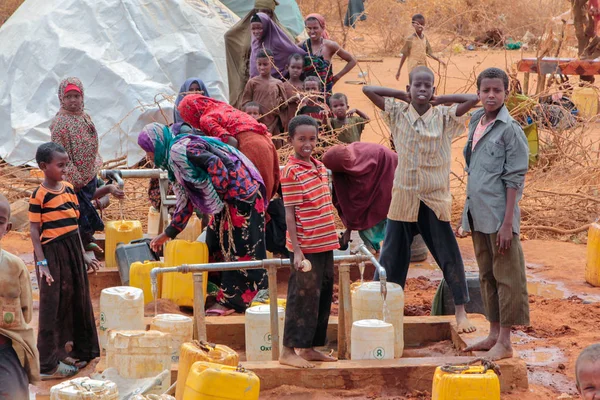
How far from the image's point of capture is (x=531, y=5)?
74.0ft

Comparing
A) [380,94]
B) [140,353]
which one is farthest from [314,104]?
[140,353]

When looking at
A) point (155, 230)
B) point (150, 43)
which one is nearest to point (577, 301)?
point (155, 230)

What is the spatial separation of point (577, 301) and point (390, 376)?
2.37 meters

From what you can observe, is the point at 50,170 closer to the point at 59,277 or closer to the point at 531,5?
the point at 59,277

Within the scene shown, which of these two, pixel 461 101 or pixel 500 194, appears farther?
pixel 461 101

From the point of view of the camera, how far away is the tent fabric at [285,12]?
49.5 feet

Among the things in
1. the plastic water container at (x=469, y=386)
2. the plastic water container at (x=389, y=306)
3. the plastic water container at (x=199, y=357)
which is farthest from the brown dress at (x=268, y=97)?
the plastic water container at (x=469, y=386)

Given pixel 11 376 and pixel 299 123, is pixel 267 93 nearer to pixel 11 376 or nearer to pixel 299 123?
pixel 299 123

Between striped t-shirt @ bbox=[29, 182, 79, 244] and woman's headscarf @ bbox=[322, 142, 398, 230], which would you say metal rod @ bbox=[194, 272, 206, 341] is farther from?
woman's headscarf @ bbox=[322, 142, 398, 230]

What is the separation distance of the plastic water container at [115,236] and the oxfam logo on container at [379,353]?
2858mm

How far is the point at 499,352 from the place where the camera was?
4.76m

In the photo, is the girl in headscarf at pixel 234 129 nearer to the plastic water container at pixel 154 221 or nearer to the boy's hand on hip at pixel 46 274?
the plastic water container at pixel 154 221

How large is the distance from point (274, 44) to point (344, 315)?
537cm

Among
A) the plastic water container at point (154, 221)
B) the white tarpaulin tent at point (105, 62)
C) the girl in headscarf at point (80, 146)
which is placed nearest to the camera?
the girl in headscarf at point (80, 146)
